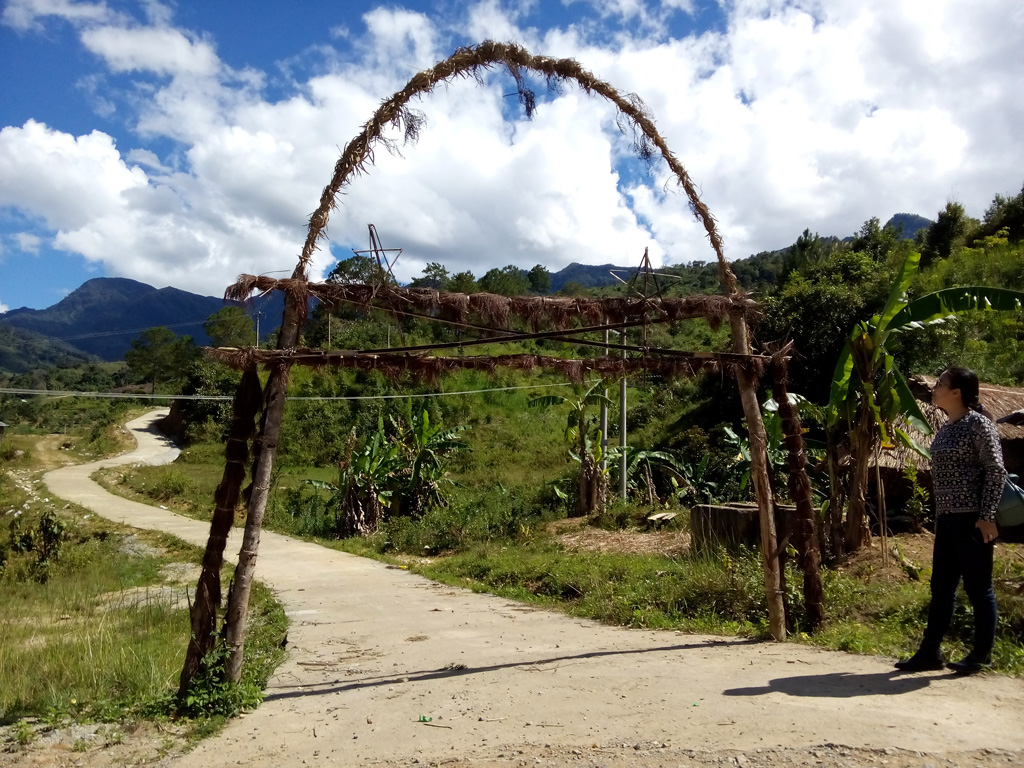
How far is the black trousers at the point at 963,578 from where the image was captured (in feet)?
14.8

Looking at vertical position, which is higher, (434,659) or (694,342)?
(694,342)

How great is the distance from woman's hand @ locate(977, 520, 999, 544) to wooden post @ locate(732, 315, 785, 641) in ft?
5.87

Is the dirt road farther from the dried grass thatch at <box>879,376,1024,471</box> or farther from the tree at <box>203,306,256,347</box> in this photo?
the tree at <box>203,306,256,347</box>

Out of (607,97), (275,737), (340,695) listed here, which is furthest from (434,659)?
(607,97)

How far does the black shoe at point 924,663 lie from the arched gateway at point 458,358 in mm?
1279

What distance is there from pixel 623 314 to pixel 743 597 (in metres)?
2.83

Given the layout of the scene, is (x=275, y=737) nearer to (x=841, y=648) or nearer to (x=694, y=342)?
(x=841, y=648)

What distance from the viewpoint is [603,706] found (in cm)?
441

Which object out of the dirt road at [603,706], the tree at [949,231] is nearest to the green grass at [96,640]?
the dirt road at [603,706]

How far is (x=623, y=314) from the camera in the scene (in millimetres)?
5984

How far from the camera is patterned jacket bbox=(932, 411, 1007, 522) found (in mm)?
4441

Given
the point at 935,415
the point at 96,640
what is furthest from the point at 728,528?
the point at 96,640

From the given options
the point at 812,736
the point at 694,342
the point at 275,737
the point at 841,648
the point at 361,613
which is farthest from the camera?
the point at 694,342

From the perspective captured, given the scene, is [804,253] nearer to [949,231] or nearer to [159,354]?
[949,231]
